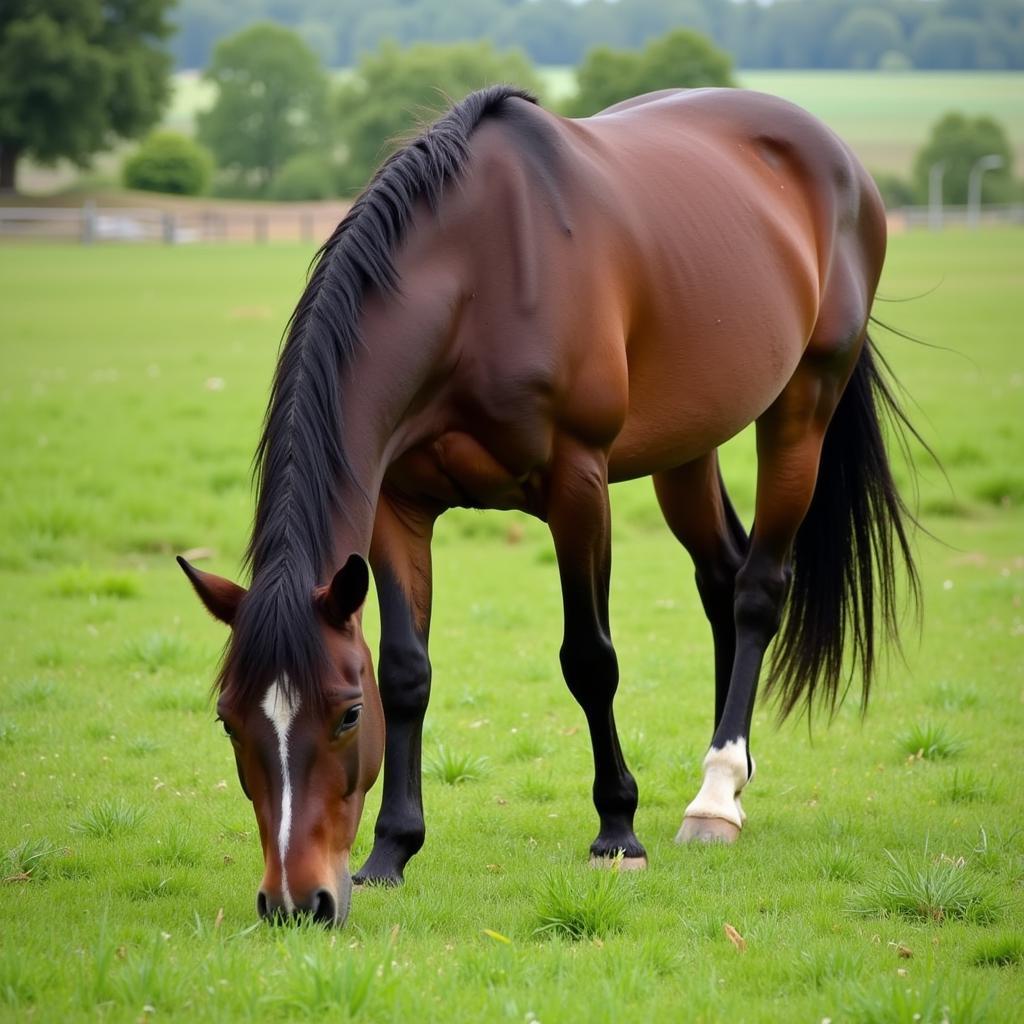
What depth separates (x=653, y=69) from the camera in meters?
90.4

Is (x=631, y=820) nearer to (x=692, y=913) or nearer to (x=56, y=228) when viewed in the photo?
(x=692, y=913)

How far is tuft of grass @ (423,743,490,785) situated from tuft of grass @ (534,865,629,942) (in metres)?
1.71

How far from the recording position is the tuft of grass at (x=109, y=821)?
483 cm

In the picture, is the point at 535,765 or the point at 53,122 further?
the point at 53,122

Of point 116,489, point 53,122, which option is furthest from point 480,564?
point 53,122

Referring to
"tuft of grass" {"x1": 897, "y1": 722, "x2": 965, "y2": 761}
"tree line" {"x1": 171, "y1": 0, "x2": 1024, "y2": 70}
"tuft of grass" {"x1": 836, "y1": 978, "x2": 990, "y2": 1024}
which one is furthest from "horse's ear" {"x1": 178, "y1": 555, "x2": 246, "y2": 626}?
"tree line" {"x1": 171, "y1": 0, "x2": 1024, "y2": 70}

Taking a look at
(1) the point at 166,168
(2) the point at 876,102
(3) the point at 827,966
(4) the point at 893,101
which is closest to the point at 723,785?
(3) the point at 827,966

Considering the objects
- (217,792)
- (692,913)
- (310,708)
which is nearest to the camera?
(310,708)

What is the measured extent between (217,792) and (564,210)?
255cm

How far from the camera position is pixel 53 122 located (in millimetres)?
63938

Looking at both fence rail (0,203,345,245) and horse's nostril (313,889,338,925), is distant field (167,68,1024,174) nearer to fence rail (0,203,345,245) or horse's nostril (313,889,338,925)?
fence rail (0,203,345,245)

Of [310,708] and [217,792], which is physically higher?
[310,708]

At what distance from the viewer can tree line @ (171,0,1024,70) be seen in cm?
15562

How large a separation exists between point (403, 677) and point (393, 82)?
311 feet
